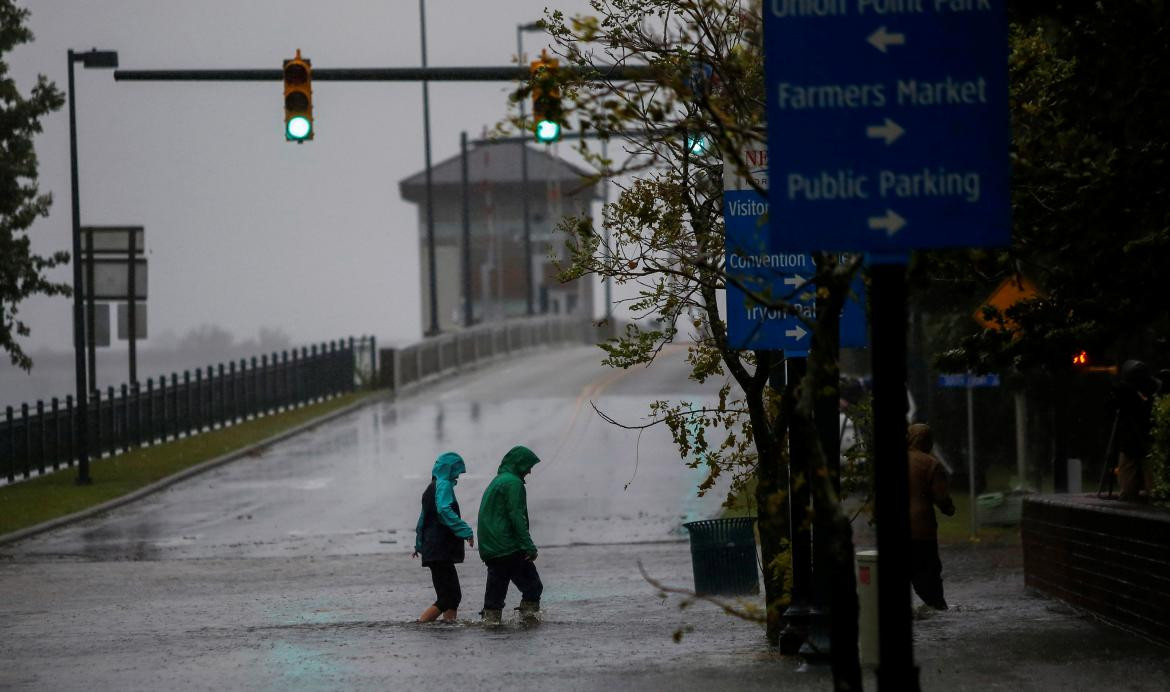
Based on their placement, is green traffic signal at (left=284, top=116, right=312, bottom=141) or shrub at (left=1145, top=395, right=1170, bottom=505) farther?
green traffic signal at (left=284, top=116, right=312, bottom=141)

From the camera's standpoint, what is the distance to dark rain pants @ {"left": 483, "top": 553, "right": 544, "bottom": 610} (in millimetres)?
14766

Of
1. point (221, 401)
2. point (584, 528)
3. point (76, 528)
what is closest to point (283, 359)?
point (221, 401)

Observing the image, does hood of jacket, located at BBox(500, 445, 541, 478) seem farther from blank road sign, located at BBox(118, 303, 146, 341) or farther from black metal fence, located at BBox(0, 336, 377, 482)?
blank road sign, located at BBox(118, 303, 146, 341)

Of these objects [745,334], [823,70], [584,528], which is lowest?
[584,528]

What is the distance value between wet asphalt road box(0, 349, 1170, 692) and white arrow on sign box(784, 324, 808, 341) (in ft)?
7.09

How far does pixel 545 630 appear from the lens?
14.1 meters

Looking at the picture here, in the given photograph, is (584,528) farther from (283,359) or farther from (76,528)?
(283,359)

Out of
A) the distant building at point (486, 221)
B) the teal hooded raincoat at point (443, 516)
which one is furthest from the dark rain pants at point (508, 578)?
the distant building at point (486, 221)

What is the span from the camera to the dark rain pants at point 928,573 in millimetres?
13898

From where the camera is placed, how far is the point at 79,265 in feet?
96.4

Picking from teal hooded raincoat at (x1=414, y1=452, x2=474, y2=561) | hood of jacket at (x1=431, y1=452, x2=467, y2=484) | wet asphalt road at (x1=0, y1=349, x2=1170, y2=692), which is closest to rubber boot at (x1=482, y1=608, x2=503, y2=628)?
wet asphalt road at (x1=0, y1=349, x2=1170, y2=692)

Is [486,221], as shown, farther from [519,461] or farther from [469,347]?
[519,461]

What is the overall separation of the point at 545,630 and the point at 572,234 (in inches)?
136

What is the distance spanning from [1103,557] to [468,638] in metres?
4.95
